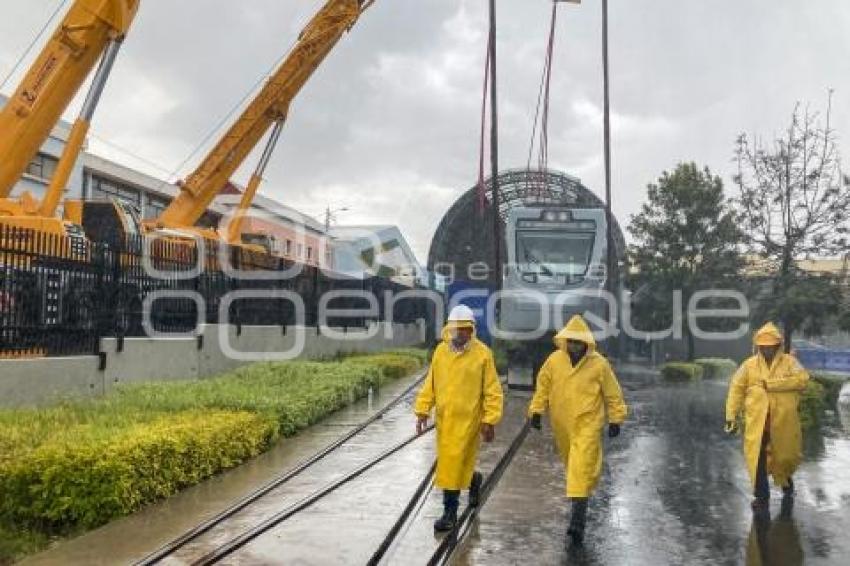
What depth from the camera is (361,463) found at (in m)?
9.85

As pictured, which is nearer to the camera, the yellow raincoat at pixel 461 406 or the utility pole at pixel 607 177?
the yellow raincoat at pixel 461 406

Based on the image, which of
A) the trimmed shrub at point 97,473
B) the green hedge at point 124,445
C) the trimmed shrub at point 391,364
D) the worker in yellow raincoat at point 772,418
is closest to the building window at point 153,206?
the trimmed shrub at point 391,364

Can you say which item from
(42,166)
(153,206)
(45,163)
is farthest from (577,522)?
(153,206)

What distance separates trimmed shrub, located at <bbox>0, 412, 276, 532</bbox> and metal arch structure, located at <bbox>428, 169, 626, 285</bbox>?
18.4 m

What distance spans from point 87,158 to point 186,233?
1893 cm

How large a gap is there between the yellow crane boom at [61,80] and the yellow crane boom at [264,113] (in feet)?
17.8

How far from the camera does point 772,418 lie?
27.2ft

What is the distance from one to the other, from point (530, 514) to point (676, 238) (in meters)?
24.0

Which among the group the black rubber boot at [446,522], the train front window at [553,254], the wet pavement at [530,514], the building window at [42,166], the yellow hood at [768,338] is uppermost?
the building window at [42,166]

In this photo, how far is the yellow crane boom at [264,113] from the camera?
826 inches

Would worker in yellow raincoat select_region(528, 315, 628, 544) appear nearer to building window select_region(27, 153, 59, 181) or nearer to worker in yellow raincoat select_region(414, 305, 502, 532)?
worker in yellow raincoat select_region(414, 305, 502, 532)

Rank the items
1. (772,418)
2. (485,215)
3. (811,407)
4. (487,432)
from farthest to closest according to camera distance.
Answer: (485,215), (811,407), (772,418), (487,432)

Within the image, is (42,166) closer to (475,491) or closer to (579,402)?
(475,491)

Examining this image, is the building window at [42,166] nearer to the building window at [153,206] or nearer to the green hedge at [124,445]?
the building window at [153,206]
